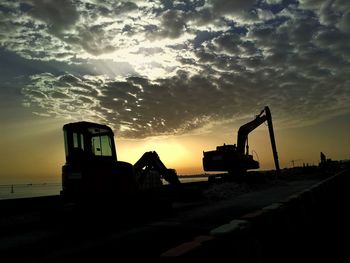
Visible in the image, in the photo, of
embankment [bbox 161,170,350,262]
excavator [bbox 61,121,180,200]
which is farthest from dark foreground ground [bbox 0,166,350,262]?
excavator [bbox 61,121,180,200]

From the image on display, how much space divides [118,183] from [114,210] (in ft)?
3.04

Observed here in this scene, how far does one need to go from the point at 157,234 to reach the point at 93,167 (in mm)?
3107

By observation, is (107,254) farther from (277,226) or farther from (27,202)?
(27,202)

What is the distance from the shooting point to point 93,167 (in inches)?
457

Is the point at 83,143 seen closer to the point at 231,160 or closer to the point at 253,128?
the point at 231,160

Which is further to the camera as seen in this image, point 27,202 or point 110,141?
point 27,202

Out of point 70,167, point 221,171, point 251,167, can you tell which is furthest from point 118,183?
point 251,167

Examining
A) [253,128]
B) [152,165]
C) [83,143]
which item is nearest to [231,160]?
[253,128]

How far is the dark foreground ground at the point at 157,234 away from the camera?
5.13 metres

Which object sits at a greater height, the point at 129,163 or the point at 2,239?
the point at 129,163

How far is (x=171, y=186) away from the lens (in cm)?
1808

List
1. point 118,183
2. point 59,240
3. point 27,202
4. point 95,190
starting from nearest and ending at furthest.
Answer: point 59,240 → point 95,190 → point 118,183 → point 27,202

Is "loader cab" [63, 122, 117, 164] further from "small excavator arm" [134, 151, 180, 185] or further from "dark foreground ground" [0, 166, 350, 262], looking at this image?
"small excavator arm" [134, 151, 180, 185]

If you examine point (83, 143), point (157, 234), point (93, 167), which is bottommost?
point (157, 234)
